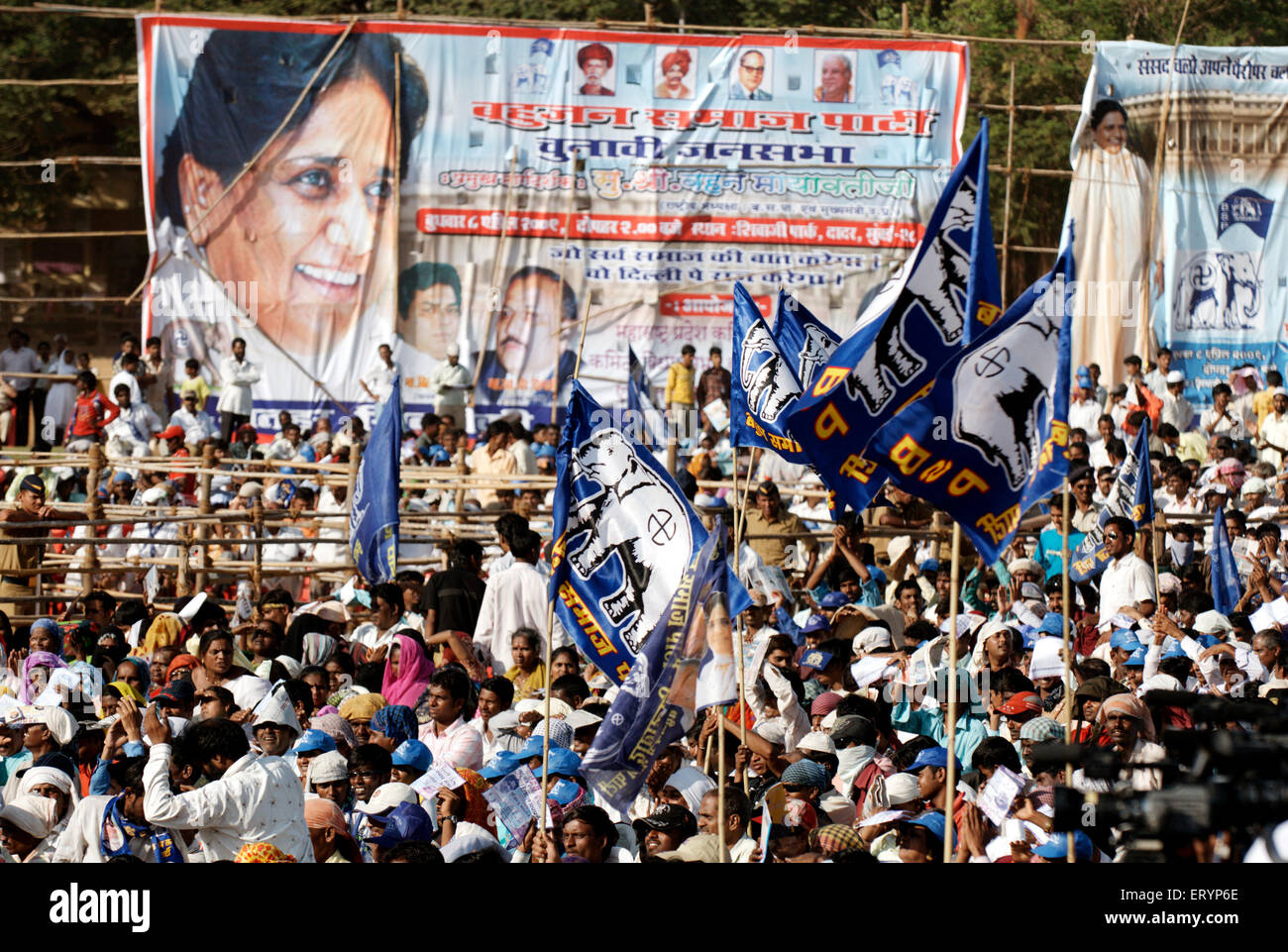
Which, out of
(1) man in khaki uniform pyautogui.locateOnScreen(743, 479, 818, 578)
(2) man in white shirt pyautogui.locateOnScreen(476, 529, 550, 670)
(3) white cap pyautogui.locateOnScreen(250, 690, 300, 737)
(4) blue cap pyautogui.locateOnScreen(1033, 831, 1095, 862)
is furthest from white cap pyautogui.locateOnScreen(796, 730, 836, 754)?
(1) man in khaki uniform pyautogui.locateOnScreen(743, 479, 818, 578)

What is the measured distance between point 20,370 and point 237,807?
15.3 m

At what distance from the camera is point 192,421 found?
1884cm

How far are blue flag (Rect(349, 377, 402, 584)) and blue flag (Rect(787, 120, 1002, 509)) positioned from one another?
401cm

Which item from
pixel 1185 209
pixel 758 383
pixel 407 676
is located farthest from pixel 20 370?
pixel 758 383

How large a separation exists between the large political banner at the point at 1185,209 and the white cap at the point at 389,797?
554 inches

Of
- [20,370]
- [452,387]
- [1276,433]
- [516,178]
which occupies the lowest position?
[1276,433]

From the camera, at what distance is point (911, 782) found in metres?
7.31

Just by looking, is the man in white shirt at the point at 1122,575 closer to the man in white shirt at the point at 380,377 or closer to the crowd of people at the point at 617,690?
the crowd of people at the point at 617,690

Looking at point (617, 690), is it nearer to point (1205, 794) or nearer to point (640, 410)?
point (1205, 794)

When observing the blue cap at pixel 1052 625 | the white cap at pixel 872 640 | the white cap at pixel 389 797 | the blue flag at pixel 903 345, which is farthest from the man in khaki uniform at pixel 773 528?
the white cap at pixel 389 797

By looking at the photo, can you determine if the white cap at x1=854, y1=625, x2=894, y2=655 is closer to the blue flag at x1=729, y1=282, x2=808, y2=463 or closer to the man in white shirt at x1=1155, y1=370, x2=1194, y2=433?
the blue flag at x1=729, y1=282, x2=808, y2=463

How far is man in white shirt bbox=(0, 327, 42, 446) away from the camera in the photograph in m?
20.2
